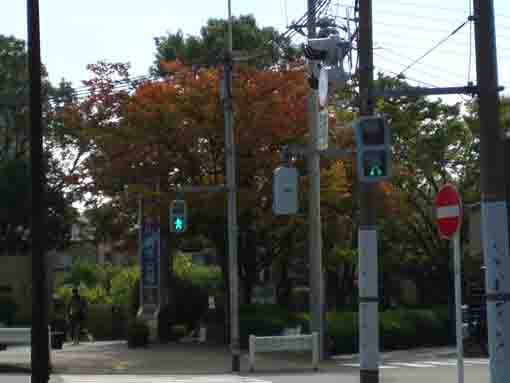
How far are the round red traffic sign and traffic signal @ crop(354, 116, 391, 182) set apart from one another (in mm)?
1233

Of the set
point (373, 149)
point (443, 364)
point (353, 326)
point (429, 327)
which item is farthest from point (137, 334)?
point (373, 149)

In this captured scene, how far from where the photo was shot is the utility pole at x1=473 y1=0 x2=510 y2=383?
1042 cm

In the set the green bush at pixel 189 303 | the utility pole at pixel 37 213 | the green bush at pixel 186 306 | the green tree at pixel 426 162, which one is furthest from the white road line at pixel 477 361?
the utility pole at pixel 37 213

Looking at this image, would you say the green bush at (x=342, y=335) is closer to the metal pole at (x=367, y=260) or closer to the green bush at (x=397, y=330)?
the green bush at (x=397, y=330)

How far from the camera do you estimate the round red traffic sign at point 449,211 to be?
13.1 meters

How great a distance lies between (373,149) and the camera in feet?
41.1

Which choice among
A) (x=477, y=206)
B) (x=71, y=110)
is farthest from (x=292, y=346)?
(x=477, y=206)

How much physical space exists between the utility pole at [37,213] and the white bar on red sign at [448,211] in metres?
6.84

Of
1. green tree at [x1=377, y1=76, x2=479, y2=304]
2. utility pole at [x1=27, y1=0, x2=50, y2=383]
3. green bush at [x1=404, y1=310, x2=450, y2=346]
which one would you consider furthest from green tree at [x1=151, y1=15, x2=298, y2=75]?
utility pole at [x1=27, y1=0, x2=50, y2=383]

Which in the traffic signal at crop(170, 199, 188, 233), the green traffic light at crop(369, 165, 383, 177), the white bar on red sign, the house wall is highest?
the traffic signal at crop(170, 199, 188, 233)

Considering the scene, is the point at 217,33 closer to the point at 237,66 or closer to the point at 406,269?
the point at 406,269

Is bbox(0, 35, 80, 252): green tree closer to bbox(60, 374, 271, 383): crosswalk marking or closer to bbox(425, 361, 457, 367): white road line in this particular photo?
bbox(425, 361, 457, 367): white road line

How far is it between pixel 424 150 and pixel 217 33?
19.0 meters

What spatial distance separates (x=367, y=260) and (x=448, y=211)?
151 centimetres
